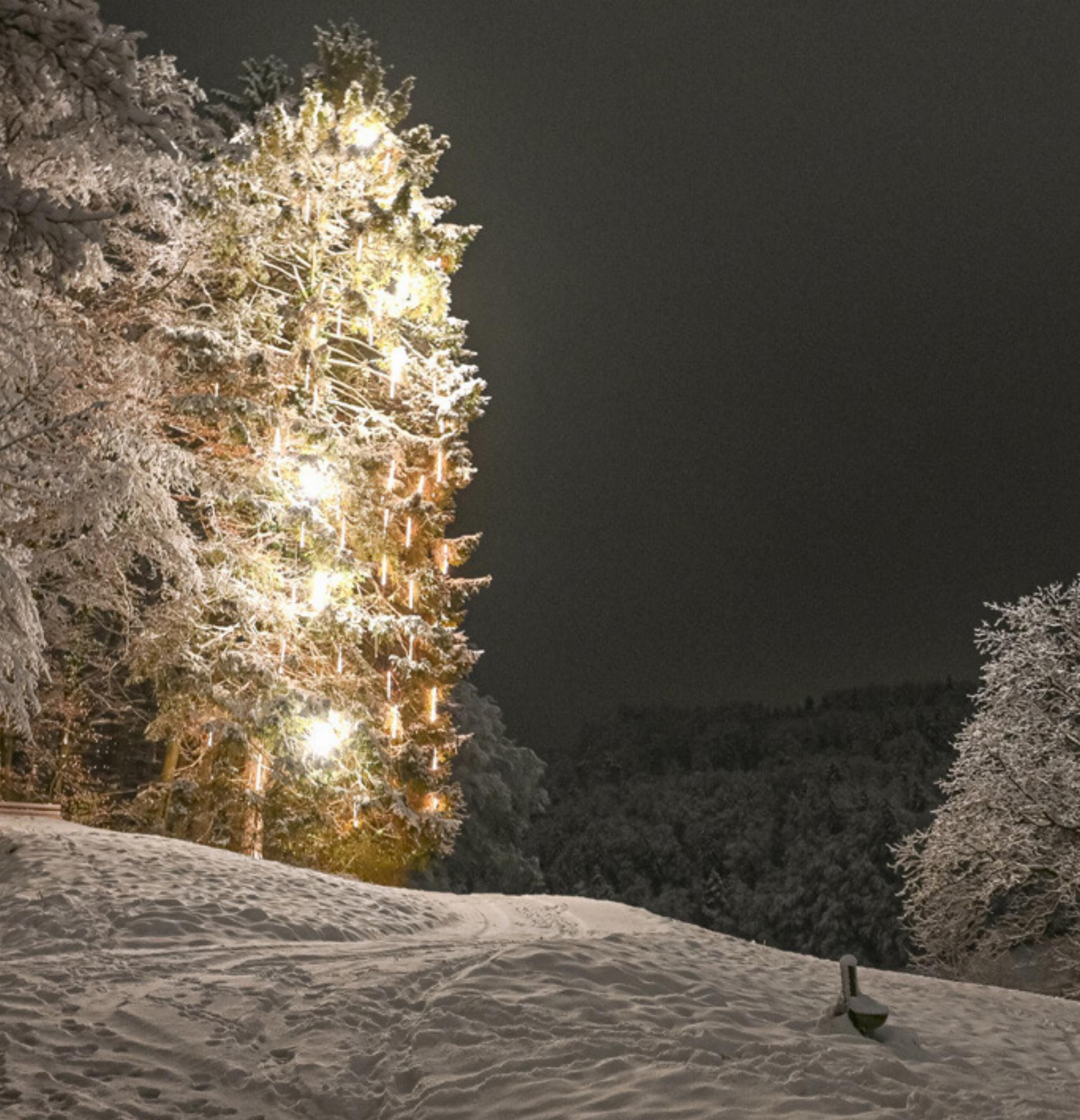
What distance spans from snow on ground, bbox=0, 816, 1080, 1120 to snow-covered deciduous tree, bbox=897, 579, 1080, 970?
8.65 metres

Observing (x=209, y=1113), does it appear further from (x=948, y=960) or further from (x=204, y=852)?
(x=948, y=960)

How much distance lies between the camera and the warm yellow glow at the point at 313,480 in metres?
16.8

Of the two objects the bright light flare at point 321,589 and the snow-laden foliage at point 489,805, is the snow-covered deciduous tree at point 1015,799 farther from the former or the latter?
the bright light flare at point 321,589

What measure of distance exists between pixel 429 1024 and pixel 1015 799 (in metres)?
14.7

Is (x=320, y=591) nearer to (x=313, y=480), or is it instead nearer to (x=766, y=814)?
(x=313, y=480)

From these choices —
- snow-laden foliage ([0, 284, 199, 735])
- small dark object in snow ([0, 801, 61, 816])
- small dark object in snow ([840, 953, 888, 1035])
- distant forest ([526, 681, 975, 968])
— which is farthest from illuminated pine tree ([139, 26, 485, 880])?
distant forest ([526, 681, 975, 968])

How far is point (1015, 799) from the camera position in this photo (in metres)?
18.5

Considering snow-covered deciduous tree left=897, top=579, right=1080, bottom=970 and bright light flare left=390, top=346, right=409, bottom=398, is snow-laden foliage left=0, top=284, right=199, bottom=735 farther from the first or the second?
snow-covered deciduous tree left=897, top=579, right=1080, bottom=970

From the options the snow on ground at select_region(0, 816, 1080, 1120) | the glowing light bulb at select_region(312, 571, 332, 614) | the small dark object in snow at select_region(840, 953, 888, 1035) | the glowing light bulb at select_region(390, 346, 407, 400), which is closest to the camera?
the snow on ground at select_region(0, 816, 1080, 1120)

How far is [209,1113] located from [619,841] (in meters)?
56.5

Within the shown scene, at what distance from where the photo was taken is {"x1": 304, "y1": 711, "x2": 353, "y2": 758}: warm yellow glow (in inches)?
631

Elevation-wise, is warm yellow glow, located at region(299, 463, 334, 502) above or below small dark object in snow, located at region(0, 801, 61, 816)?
above

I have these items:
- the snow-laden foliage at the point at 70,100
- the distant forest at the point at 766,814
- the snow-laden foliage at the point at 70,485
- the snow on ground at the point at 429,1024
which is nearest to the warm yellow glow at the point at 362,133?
the snow-laden foliage at the point at 70,485

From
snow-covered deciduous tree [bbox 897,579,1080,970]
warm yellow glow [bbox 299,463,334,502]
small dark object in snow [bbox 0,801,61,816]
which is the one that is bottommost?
small dark object in snow [bbox 0,801,61,816]
